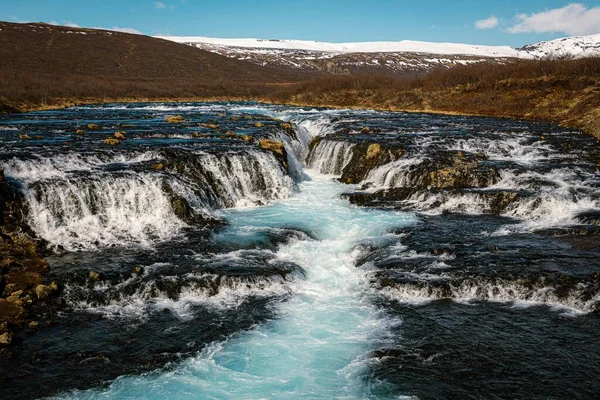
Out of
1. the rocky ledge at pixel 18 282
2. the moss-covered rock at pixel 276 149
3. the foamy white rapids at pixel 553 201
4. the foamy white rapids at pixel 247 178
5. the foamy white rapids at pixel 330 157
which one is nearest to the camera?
the rocky ledge at pixel 18 282

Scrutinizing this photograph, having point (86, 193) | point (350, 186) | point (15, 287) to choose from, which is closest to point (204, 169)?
point (86, 193)

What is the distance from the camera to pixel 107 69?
108 metres

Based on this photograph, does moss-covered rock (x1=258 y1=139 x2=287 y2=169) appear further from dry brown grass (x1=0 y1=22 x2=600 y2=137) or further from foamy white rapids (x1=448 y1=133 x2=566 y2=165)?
dry brown grass (x1=0 y1=22 x2=600 y2=137)

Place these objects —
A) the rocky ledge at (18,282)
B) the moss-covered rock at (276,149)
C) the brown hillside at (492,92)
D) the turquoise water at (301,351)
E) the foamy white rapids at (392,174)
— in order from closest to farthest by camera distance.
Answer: the turquoise water at (301,351) < the rocky ledge at (18,282) < the foamy white rapids at (392,174) < the moss-covered rock at (276,149) < the brown hillside at (492,92)

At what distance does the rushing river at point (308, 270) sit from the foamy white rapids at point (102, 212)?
0.07 m

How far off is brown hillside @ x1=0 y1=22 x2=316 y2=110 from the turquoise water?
A: 5089cm

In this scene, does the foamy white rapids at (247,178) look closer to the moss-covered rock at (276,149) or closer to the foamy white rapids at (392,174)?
the moss-covered rock at (276,149)

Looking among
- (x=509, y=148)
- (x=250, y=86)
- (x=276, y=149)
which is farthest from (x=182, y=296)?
(x=250, y=86)

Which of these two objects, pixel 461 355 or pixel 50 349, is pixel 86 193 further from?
pixel 461 355

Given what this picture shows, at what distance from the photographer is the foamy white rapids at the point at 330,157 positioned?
30.6 metres

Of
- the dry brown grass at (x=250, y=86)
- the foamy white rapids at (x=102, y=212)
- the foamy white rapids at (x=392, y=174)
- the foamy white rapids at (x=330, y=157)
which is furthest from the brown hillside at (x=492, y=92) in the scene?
the foamy white rapids at (x=102, y=212)

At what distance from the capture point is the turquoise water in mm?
10156

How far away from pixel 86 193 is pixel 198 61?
12024 centimetres

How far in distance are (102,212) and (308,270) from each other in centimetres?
969
